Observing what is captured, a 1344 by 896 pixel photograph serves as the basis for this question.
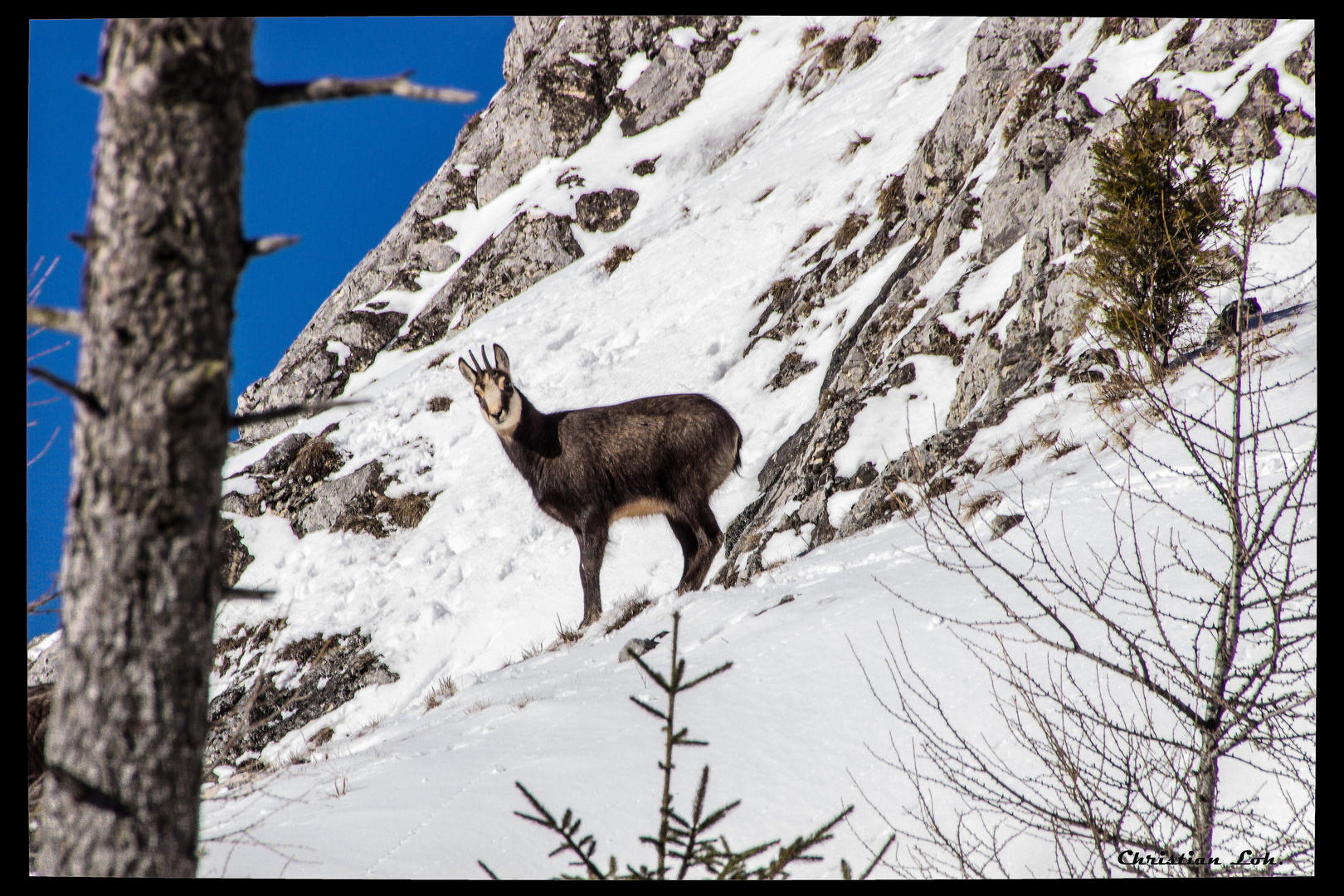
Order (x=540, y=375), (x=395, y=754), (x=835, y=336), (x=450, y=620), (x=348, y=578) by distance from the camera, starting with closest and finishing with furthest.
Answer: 1. (x=395, y=754)
2. (x=450, y=620)
3. (x=348, y=578)
4. (x=835, y=336)
5. (x=540, y=375)

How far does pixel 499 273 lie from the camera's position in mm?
24531

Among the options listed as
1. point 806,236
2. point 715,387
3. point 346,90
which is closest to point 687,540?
point 715,387

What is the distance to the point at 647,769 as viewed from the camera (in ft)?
14.2

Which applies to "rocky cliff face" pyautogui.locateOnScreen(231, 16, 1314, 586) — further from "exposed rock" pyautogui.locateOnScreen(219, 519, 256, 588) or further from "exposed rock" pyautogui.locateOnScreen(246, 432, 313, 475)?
"exposed rock" pyautogui.locateOnScreen(219, 519, 256, 588)

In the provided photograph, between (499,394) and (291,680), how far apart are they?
565 cm

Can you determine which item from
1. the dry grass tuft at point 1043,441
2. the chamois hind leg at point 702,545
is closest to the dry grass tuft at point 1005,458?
the dry grass tuft at point 1043,441

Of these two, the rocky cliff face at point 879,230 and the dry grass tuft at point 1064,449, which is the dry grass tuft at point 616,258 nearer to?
the rocky cliff face at point 879,230

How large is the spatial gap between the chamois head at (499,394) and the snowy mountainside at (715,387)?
2.30 meters

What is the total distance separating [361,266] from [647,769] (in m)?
26.9

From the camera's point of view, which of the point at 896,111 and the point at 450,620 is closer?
the point at 450,620

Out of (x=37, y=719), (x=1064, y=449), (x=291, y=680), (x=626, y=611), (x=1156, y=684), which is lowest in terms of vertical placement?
(x=1156, y=684)

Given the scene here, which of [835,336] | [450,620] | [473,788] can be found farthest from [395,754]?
[835,336]
